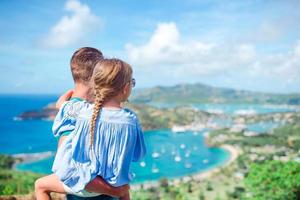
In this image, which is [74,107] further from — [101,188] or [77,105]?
[101,188]

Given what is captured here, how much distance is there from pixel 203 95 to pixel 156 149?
3501 centimetres

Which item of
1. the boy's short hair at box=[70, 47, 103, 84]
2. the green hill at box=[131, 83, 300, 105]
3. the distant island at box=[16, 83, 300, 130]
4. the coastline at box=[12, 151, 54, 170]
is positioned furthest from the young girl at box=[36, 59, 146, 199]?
the green hill at box=[131, 83, 300, 105]

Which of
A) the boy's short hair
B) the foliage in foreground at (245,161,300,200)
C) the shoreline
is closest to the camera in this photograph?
the boy's short hair

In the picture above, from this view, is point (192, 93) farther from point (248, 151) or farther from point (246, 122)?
point (248, 151)

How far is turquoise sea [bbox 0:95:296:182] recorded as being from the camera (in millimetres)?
26220

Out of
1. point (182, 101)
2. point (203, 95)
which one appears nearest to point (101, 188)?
point (182, 101)

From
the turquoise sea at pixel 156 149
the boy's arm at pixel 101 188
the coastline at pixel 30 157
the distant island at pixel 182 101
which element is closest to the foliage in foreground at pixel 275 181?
the boy's arm at pixel 101 188

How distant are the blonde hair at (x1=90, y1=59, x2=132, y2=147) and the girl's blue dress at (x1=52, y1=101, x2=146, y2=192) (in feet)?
0.06

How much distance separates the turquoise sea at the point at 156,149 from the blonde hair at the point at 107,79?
21.5 m

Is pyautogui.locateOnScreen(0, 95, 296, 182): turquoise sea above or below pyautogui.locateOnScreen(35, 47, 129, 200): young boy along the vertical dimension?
below

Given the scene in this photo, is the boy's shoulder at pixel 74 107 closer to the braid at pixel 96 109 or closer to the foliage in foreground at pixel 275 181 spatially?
the braid at pixel 96 109

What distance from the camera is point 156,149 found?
33.0 meters

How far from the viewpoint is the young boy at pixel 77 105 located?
39.9 inches

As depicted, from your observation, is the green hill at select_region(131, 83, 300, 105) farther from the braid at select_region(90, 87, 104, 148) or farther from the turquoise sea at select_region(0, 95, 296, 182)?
the braid at select_region(90, 87, 104, 148)
